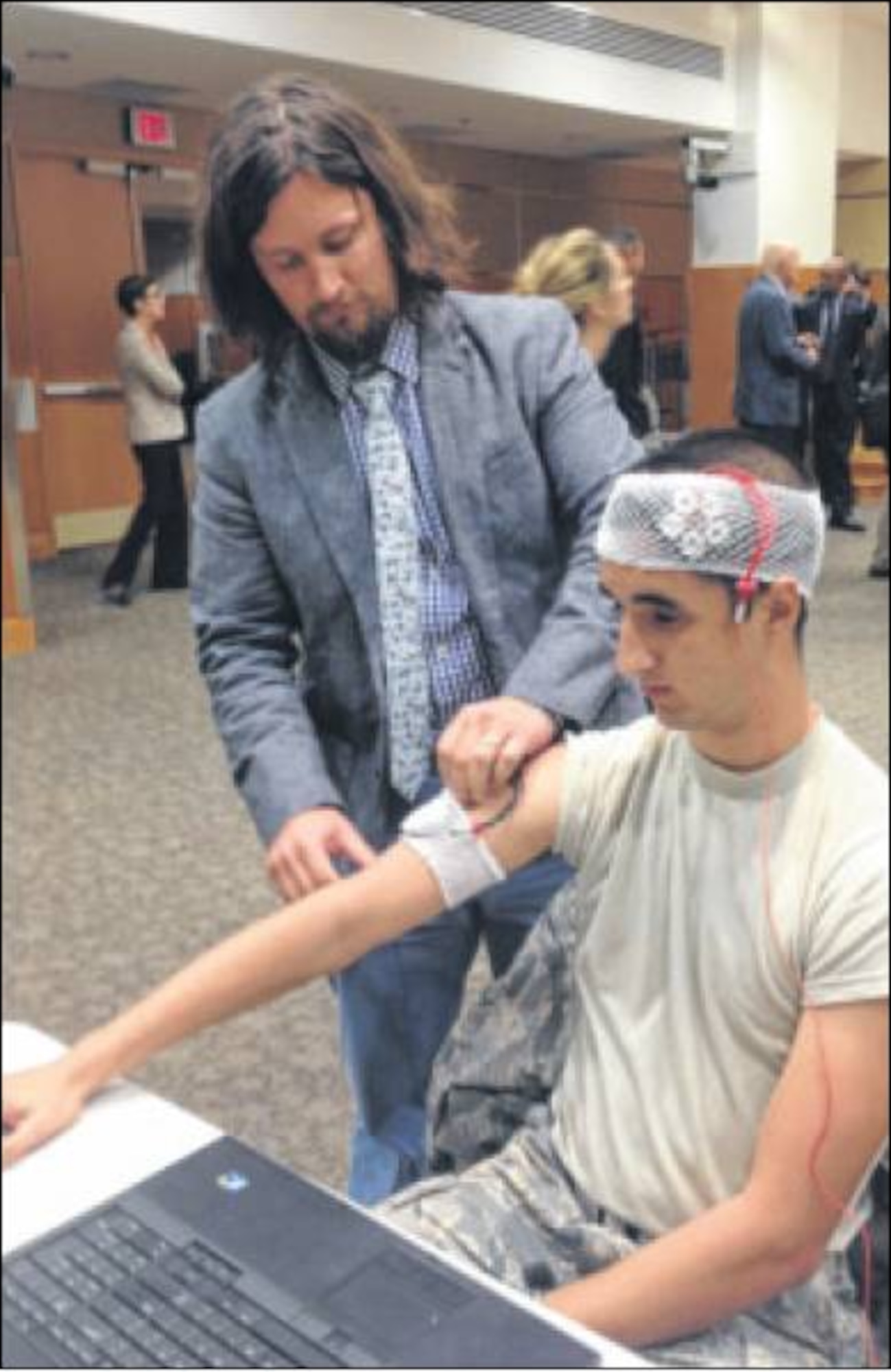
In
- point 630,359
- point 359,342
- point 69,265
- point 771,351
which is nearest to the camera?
point 359,342

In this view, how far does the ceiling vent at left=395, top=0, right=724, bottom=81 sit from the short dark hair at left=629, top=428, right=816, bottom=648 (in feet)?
3.45

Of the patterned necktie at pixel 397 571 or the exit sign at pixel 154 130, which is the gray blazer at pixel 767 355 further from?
the exit sign at pixel 154 130

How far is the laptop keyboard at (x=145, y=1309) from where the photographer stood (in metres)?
0.60

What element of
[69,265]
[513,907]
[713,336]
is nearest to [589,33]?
[713,336]

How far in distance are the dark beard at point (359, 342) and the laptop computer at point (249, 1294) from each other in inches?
23.7

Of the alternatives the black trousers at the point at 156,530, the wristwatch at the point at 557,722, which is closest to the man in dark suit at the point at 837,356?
the wristwatch at the point at 557,722

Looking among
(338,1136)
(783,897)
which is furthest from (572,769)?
(338,1136)

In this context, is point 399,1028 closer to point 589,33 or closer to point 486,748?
point 486,748

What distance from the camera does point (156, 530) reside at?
4.40 m

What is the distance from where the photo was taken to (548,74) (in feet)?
8.15

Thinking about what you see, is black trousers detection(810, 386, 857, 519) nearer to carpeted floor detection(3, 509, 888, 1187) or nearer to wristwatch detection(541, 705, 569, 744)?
carpeted floor detection(3, 509, 888, 1187)

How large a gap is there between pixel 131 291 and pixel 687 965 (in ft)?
6.71

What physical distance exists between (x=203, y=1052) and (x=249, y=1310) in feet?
5.10

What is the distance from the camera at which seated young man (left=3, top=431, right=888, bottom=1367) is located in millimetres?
700
